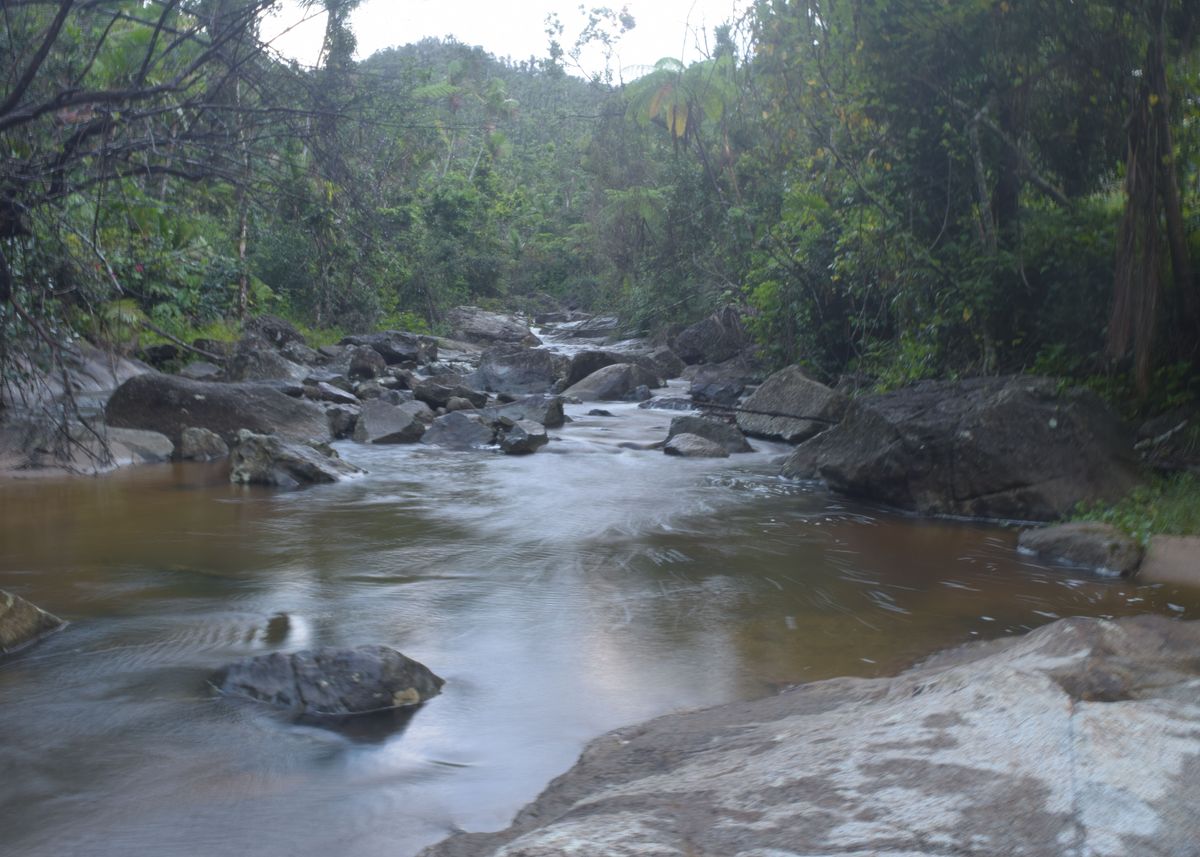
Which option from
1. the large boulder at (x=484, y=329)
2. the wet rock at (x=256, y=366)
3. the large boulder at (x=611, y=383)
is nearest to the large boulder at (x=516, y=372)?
the large boulder at (x=611, y=383)

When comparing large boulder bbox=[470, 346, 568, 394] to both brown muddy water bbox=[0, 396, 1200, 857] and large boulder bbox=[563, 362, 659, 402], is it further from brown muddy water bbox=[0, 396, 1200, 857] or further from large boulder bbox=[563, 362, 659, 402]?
brown muddy water bbox=[0, 396, 1200, 857]

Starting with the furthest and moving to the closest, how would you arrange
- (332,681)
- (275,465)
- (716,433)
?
(716,433)
(275,465)
(332,681)

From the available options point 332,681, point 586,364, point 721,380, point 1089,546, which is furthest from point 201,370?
point 1089,546

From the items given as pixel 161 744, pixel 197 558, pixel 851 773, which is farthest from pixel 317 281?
pixel 851 773

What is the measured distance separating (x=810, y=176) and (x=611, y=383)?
592 cm

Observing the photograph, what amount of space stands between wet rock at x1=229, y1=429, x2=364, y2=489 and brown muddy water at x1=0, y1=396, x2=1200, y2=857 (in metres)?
0.31

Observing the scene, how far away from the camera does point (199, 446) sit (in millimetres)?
11312

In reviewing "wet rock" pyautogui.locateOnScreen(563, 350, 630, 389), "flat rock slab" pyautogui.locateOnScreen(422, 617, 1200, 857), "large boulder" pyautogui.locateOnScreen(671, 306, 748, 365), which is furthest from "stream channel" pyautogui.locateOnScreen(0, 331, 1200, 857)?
"large boulder" pyautogui.locateOnScreen(671, 306, 748, 365)

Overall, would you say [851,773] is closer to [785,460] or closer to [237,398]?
[785,460]

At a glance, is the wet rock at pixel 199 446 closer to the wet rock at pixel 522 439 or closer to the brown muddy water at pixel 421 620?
the brown muddy water at pixel 421 620

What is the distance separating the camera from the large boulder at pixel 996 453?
8.26 meters

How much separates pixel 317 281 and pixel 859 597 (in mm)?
19595

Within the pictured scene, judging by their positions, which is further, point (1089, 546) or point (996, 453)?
point (996, 453)

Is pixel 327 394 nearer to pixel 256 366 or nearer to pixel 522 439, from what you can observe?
pixel 256 366
